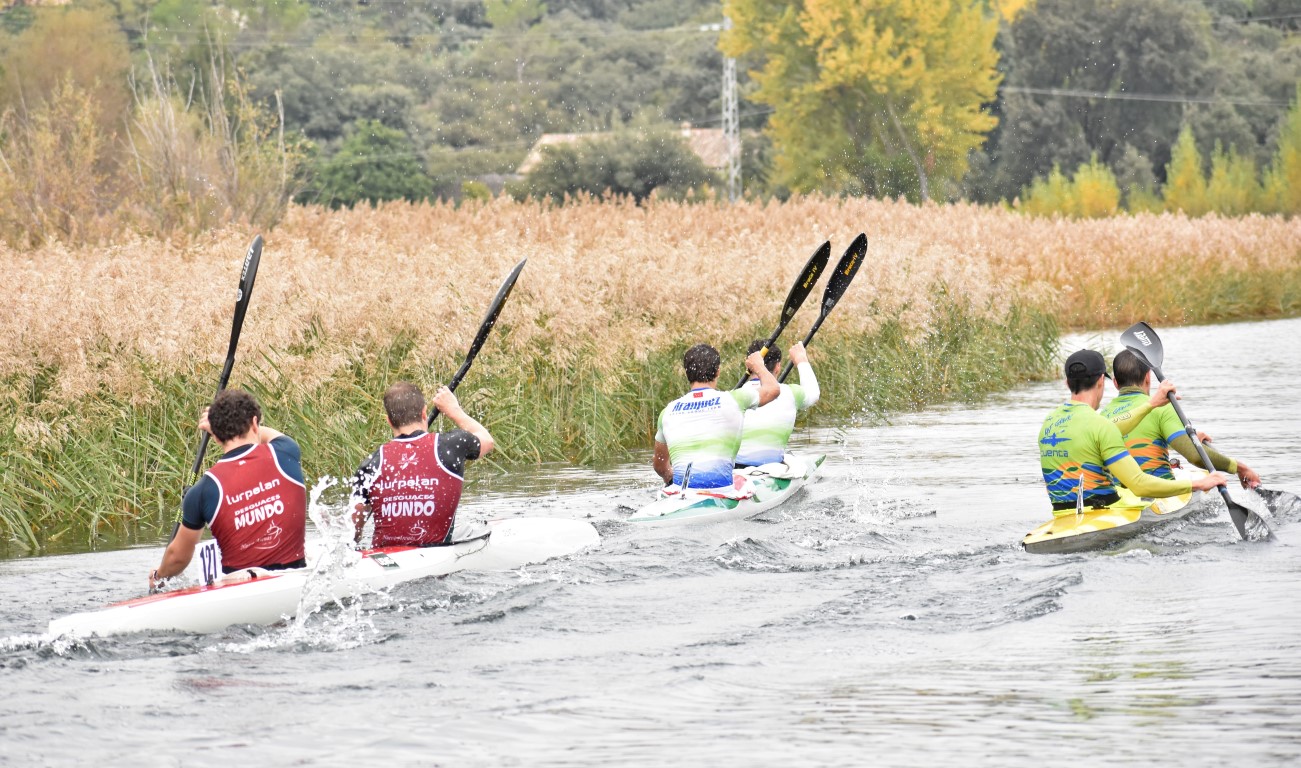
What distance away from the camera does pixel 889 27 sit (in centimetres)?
5600

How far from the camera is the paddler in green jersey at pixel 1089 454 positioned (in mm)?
9180

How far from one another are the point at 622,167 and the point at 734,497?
38667mm

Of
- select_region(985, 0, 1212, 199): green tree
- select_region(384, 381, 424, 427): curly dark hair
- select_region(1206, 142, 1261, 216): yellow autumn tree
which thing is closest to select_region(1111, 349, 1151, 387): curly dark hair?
select_region(384, 381, 424, 427): curly dark hair

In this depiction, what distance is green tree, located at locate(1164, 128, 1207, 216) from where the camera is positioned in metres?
47.0

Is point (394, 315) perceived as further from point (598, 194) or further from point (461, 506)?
point (598, 194)

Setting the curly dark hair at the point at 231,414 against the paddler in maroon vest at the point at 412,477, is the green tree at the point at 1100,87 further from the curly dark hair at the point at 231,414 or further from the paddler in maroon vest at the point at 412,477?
the curly dark hair at the point at 231,414

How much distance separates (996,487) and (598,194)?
116 ft

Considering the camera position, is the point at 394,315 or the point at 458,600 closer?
the point at 458,600

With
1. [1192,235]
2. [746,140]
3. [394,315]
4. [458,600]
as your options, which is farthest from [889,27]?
[458,600]

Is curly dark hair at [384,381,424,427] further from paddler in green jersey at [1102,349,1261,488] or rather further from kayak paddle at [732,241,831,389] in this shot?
kayak paddle at [732,241,831,389]

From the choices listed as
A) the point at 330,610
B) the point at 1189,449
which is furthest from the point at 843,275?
the point at 330,610

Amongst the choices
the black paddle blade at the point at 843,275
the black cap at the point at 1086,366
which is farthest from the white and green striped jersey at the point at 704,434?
the black paddle blade at the point at 843,275

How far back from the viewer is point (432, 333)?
13680 millimetres

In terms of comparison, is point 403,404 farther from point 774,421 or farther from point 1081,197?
point 1081,197
